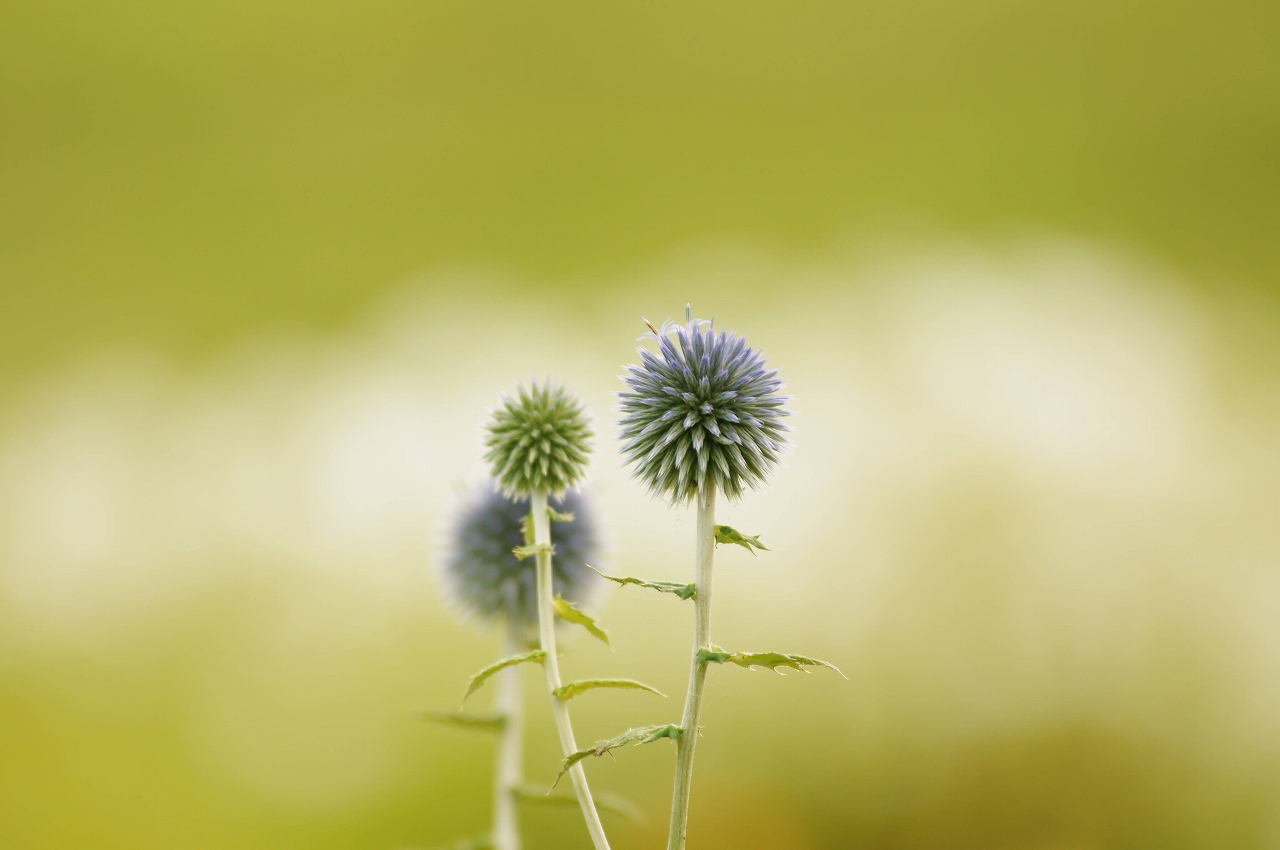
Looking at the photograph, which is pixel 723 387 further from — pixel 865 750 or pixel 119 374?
pixel 119 374

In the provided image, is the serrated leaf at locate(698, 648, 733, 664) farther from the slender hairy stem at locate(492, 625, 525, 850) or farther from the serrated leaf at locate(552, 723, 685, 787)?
the slender hairy stem at locate(492, 625, 525, 850)

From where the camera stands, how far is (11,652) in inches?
119

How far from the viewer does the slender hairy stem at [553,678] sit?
0.65m

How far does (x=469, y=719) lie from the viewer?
0.83 meters

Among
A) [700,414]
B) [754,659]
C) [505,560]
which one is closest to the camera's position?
[754,659]

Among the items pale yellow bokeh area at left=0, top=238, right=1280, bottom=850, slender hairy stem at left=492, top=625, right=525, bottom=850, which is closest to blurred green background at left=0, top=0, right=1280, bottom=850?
pale yellow bokeh area at left=0, top=238, right=1280, bottom=850

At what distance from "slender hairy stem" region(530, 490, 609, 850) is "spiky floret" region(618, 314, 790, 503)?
116mm

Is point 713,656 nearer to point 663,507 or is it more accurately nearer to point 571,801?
point 571,801

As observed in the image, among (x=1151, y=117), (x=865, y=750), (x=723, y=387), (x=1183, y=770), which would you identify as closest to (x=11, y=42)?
(x=723, y=387)

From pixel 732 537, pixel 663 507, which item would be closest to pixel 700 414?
pixel 732 537

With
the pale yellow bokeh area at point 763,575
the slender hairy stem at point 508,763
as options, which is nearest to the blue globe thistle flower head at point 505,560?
the slender hairy stem at point 508,763

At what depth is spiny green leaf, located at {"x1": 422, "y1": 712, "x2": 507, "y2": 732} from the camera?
32.3 inches

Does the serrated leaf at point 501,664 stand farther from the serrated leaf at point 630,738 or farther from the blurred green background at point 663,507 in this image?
the blurred green background at point 663,507

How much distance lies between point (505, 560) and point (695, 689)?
23.4 inches
